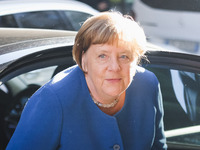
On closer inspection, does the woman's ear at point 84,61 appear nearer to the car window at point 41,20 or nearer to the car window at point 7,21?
the car window at point 7,21

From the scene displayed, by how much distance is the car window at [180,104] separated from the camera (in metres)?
2.32

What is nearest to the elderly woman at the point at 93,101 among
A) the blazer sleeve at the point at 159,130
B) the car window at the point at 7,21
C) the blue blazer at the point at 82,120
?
the blue blazer at the point at 82,120

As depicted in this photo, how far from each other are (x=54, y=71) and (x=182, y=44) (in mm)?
3112

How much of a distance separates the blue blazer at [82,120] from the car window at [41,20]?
8.50 ft

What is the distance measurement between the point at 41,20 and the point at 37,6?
23 cm

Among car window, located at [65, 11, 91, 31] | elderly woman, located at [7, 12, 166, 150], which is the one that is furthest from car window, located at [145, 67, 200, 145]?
car window, located at [65, 11, 91, 31]

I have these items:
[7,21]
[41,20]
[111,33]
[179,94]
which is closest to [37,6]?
[41,20]

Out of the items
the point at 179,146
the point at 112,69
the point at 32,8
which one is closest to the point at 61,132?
the point at 112,69

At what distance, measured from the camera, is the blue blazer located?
156 cm

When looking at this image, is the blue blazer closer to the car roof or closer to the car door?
Result: the car door

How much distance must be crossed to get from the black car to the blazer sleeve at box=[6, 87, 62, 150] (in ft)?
1.10

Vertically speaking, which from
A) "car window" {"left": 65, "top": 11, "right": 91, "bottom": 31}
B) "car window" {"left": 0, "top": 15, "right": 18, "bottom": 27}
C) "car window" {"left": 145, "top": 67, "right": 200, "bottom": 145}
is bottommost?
"car window" {"left": 145, "top": 67, "right": 200, "bottom": 145}

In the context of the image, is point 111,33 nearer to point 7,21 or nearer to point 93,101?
point 93,101

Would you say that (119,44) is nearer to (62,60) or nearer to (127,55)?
(127,55)
